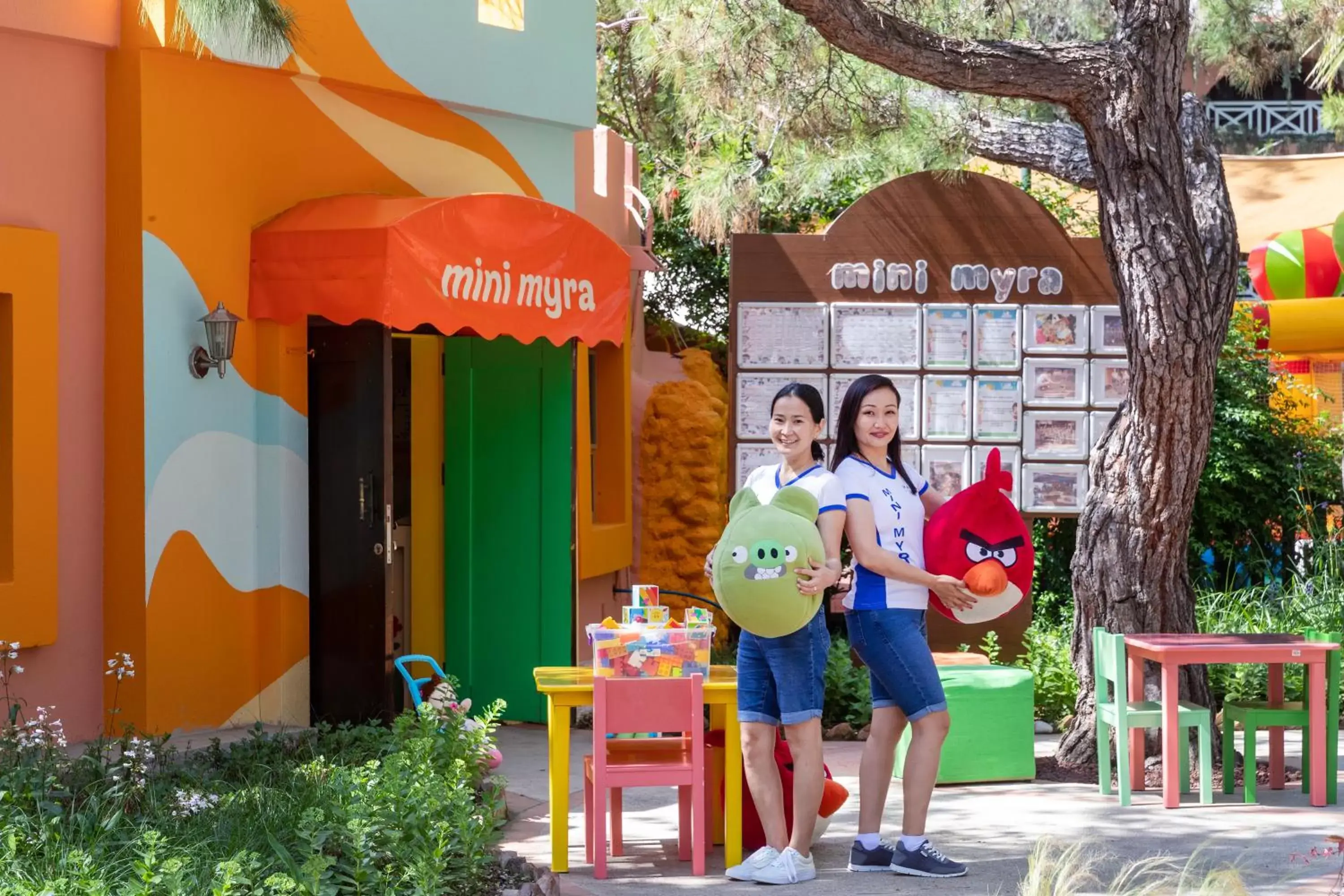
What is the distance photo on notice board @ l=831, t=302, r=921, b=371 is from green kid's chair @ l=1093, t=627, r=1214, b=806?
260 centimetres

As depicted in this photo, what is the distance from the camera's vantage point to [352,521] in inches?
296

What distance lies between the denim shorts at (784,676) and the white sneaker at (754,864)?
16.6 inches

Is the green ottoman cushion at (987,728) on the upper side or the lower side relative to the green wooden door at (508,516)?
lower

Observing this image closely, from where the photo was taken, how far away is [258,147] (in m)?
7.44

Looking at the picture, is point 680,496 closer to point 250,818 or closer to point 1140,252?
point 1140,252

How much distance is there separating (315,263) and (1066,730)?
4076mm

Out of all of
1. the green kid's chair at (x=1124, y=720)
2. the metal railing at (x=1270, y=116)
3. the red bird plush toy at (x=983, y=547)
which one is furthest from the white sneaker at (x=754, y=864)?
the metal railing at (x=1270, y=116)

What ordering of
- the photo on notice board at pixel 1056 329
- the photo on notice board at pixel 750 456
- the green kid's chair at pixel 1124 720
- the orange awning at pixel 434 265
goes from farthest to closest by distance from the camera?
1. the photo on notice board at pixel 1056 329
2. the photo on notice board at pixel 750 456
3. the orange awning at pixel 434 265
4. the green kid's chair at pixel 1124 720

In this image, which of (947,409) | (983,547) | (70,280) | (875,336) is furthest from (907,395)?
(70,280)

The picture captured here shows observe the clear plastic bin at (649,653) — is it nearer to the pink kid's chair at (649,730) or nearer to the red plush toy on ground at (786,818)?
the pink kid's chair at (649,730)

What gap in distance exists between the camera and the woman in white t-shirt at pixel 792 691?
5.12 metres

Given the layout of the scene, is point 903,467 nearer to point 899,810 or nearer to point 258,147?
point 899,810

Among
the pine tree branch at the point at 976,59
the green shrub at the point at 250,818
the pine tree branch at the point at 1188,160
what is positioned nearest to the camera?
the green shrub at the point at 250,818

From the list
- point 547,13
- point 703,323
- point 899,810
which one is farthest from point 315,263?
point 703,323
